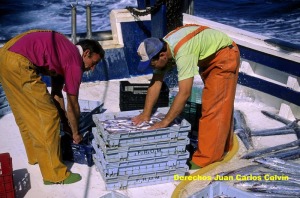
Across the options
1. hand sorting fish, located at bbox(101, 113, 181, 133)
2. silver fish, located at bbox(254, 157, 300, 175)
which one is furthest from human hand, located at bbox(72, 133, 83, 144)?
silver fish, located at bbox(254, 157, 300, 175)

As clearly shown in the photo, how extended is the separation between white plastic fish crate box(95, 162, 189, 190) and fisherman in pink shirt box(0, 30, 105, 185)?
0.66m

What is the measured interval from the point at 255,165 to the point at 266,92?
7.00 feet

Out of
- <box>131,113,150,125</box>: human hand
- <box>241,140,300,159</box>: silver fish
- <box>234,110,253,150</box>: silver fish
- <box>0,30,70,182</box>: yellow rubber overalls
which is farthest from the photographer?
<box>234,110,253,150</box>: silver fish

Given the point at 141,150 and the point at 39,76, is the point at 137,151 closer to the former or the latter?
the point at 141,150

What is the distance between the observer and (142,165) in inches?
200

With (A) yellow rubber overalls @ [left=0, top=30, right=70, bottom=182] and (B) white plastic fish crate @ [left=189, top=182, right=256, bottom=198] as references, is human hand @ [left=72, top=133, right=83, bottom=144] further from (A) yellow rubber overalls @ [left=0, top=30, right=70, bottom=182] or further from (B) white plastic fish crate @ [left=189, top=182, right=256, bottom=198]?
(B) white plastic fish crate @ [left=189, top=182, right=256, bottom=198]

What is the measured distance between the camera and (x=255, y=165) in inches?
224

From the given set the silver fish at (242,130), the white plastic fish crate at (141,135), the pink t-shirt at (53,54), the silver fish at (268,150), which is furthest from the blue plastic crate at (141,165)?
the silver fish at (242,130)

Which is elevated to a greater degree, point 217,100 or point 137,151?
point 217,100

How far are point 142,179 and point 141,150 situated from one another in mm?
453

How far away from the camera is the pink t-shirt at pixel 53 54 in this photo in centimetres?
473

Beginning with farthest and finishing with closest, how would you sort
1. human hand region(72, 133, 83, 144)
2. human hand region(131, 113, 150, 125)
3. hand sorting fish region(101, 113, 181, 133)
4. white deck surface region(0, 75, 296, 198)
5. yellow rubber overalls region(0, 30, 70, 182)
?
human hand region(72, 133, 83, 144)
human hand region(131, 113, 150, 125)
white deck surface region(0, 75, 296, 198)
hand sorting fish region(101, 113, 181, 133)
yellow rubber overalls region(0, 30, 70, 182)

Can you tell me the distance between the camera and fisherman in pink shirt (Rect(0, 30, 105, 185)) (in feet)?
15.5

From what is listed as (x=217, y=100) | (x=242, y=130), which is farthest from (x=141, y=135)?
(x=242, y=130)
